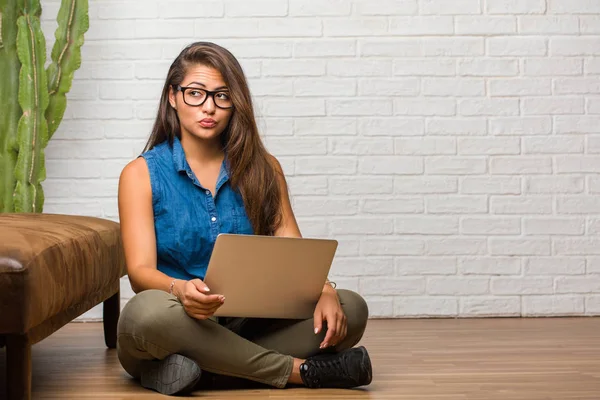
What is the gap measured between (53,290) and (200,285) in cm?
31

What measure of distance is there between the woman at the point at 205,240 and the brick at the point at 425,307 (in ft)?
4.02

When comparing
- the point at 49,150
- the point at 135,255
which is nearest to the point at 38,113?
the point at 49,150

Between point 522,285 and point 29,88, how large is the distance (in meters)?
1.93

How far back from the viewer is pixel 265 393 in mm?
2088

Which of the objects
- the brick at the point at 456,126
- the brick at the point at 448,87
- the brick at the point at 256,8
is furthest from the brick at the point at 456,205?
the brick at the point at 256,8

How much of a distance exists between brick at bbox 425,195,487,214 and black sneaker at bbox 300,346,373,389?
138cm

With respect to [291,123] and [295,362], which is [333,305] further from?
[291,123]

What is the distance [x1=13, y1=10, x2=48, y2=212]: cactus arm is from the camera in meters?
3.17

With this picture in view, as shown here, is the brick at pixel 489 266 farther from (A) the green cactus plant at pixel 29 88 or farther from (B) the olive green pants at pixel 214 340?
(A) the green cactus plant at pixel 29 88

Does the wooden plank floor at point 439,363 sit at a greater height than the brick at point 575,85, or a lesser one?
lesser

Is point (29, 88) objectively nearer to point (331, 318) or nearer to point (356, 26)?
point (356, 26)

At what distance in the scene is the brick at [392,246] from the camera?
3434 millimetres

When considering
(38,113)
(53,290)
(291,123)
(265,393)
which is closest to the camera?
(53,290)

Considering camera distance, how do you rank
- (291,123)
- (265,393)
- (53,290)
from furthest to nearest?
(291,123)
(265,393)
(53,290)
